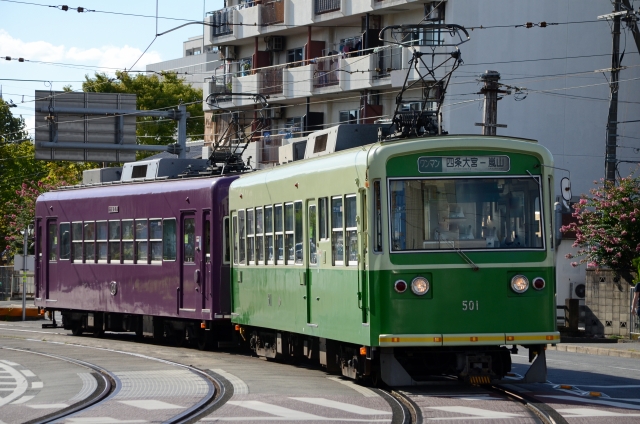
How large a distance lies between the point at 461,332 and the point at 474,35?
93.6ft

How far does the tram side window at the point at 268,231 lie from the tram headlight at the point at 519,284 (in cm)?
532

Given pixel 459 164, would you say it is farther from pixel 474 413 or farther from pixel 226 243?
pixel 226 243

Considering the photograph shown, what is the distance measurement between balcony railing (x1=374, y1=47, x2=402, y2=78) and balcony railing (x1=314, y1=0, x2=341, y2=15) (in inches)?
120

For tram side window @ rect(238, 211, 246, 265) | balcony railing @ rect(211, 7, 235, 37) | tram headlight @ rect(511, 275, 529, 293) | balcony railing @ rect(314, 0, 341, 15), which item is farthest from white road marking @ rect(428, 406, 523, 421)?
balcony railing @ rect(211, 7, 235, 37)

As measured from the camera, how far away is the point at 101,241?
28.4 meters

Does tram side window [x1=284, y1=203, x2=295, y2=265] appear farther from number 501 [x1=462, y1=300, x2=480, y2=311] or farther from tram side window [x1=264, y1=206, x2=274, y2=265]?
number 501 [x1=462, y1=300, x2=480, y2=311]

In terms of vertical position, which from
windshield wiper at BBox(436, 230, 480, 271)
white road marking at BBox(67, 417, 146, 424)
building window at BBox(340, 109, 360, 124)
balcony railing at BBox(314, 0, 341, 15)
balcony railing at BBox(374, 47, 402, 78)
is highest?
balcony railing at BBox(314, 0, 341, 15)

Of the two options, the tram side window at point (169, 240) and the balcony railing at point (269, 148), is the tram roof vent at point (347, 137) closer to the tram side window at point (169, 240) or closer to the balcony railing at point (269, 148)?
the tram side window at point (169, 240)

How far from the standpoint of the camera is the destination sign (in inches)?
615

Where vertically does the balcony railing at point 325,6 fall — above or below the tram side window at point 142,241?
above

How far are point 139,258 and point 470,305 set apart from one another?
486 inches

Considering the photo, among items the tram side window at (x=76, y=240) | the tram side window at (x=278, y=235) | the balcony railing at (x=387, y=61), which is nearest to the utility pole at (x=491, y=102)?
the tram side window at (x=76, y=240)

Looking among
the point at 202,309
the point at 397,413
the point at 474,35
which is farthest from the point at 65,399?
the point at 474,35

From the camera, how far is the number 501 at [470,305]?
15492mm
